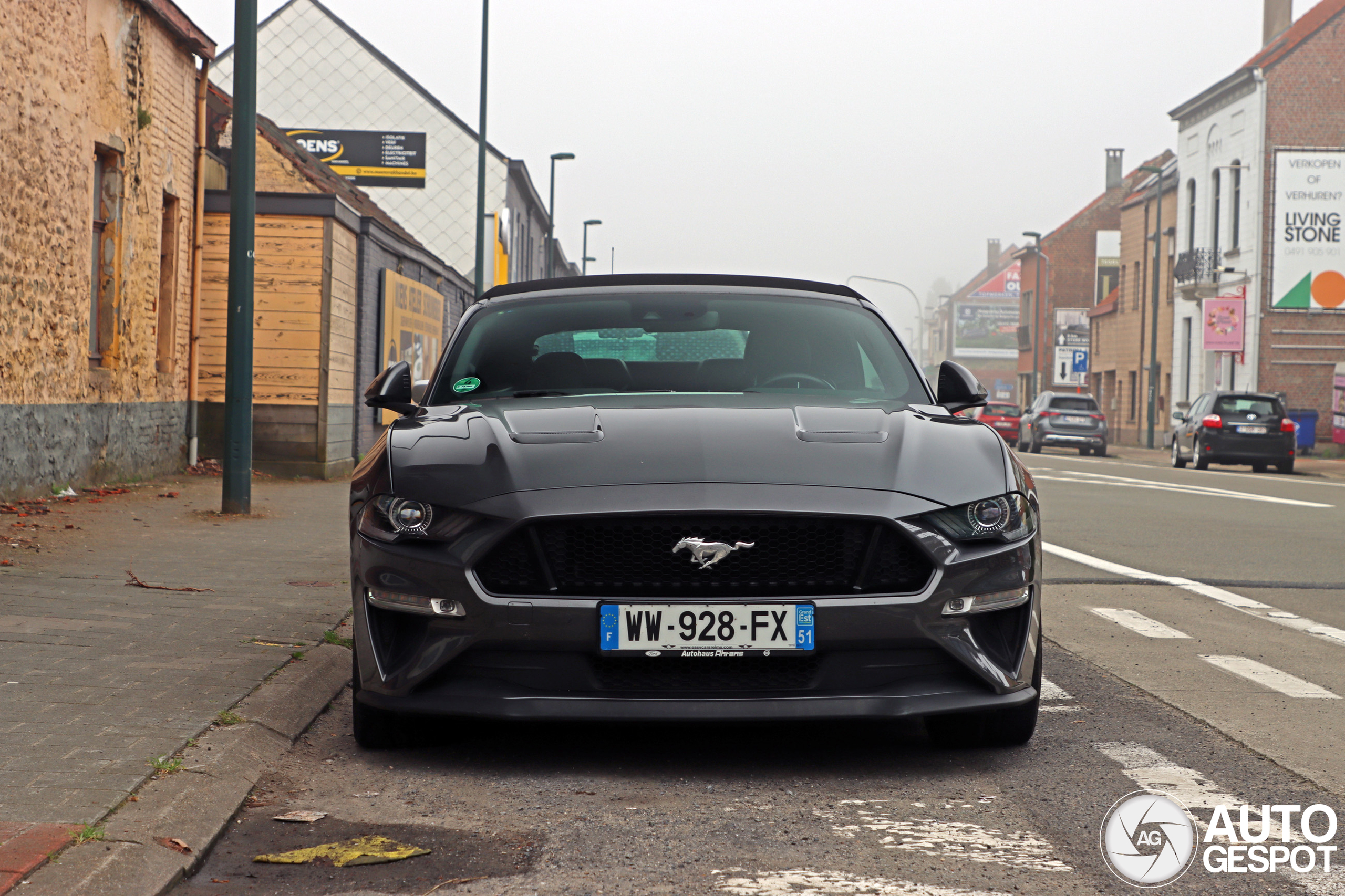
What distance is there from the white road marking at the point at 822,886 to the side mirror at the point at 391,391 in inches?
102

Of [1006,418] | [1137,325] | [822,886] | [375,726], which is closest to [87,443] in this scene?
[375,726]

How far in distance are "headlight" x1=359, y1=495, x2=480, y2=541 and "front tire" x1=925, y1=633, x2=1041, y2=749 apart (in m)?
1.54

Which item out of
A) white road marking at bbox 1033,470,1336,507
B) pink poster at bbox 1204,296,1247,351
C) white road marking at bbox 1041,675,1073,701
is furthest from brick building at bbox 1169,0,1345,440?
white road marking at bbox 1041,675,1073,701

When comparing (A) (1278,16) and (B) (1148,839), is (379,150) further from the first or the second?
(B) (1148,839)

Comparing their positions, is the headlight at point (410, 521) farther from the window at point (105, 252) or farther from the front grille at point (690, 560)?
the window at point (105, 252)

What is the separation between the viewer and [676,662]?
414cm

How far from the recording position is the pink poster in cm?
4259

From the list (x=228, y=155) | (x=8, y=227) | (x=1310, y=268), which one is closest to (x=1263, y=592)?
(x=8, y=227)

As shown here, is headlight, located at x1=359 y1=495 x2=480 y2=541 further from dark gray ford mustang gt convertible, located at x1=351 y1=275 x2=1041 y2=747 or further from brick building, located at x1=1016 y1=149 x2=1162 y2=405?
brick building, located at x1=1016 y1=149 x2=1162 y2=405

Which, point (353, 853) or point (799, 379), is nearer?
point (353, 853)

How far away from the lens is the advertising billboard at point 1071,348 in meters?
65.6

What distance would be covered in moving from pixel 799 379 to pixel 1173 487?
17.3 m

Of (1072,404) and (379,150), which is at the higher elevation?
(379,150)

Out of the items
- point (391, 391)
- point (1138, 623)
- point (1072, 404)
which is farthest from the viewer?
point (1072, 404)
